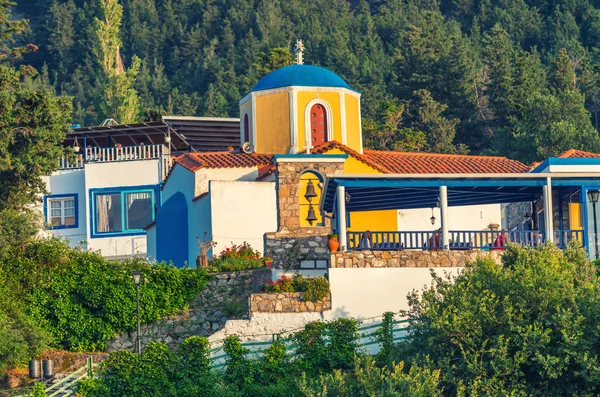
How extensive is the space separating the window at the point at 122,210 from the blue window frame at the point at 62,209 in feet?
3.84

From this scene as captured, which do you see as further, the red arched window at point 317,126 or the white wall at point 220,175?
the red arched window at point 317,126

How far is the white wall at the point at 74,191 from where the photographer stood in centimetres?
4672

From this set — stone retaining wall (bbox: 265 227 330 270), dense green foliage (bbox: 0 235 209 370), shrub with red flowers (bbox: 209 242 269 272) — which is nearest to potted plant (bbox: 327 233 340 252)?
stone retaining wall (bbox: 265 227 330 270)

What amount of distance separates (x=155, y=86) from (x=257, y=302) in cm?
5750

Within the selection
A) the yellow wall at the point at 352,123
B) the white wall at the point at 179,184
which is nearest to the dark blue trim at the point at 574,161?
the yellow wall at the point at 352,123

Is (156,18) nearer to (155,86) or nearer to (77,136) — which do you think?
(155,86)

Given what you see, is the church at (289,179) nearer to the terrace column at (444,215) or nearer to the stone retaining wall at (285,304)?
the stone retaining wall at (285,304)

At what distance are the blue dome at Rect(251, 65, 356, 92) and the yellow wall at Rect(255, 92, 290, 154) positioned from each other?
392 millimetres

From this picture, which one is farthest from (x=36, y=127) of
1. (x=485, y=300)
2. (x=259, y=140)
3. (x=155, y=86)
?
(x=155, y=86)

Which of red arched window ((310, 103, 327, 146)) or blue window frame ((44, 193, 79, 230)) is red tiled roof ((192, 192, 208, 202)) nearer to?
red arched window ((310, 103, 327, 146))

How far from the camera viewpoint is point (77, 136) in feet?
159

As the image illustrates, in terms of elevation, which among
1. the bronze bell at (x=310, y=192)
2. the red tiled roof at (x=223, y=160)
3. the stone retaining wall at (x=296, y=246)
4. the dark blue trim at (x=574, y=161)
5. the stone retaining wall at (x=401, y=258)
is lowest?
the stone retaining wall at (x=401, y=258)

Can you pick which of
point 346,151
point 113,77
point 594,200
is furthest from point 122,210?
point 594,200

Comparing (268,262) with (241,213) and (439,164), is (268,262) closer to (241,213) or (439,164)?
(241,213)
